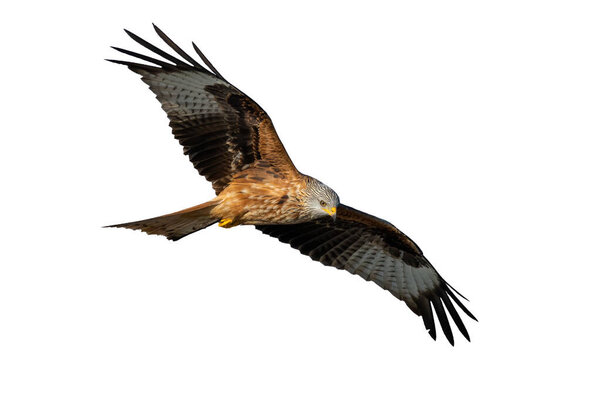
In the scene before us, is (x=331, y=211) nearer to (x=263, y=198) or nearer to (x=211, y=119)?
(x=263, y=198)

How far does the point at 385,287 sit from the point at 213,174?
2.66 metres

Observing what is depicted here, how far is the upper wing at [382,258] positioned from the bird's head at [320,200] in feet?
4.56

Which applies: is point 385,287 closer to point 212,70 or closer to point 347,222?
point 347,222

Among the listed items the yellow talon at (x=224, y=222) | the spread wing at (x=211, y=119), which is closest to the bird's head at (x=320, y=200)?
the spread wing at (x=211, y=119)

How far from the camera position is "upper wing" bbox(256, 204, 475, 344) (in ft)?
36.8

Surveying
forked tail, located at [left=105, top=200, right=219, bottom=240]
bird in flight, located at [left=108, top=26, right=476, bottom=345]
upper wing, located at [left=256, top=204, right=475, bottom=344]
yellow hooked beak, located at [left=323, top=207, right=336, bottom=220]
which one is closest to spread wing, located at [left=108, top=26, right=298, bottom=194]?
bird in flight, located at [left=108, top=26, right=476, bottom=345]

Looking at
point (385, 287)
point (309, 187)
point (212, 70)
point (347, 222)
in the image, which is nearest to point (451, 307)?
point (385, 287)

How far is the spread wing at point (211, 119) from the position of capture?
9.83 m

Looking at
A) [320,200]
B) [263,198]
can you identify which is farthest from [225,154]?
[320,200]

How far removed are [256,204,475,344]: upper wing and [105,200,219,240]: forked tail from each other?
1303 mm

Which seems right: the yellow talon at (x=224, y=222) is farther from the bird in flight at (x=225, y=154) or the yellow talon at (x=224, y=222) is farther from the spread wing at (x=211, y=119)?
the spread wing at (x=211, y=119)

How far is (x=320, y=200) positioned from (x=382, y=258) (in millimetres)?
1995

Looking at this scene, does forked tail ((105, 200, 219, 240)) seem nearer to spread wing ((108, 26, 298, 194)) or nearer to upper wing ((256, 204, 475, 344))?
spread wing ((108, 26, 298, 194))

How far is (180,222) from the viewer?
9.94 metres
